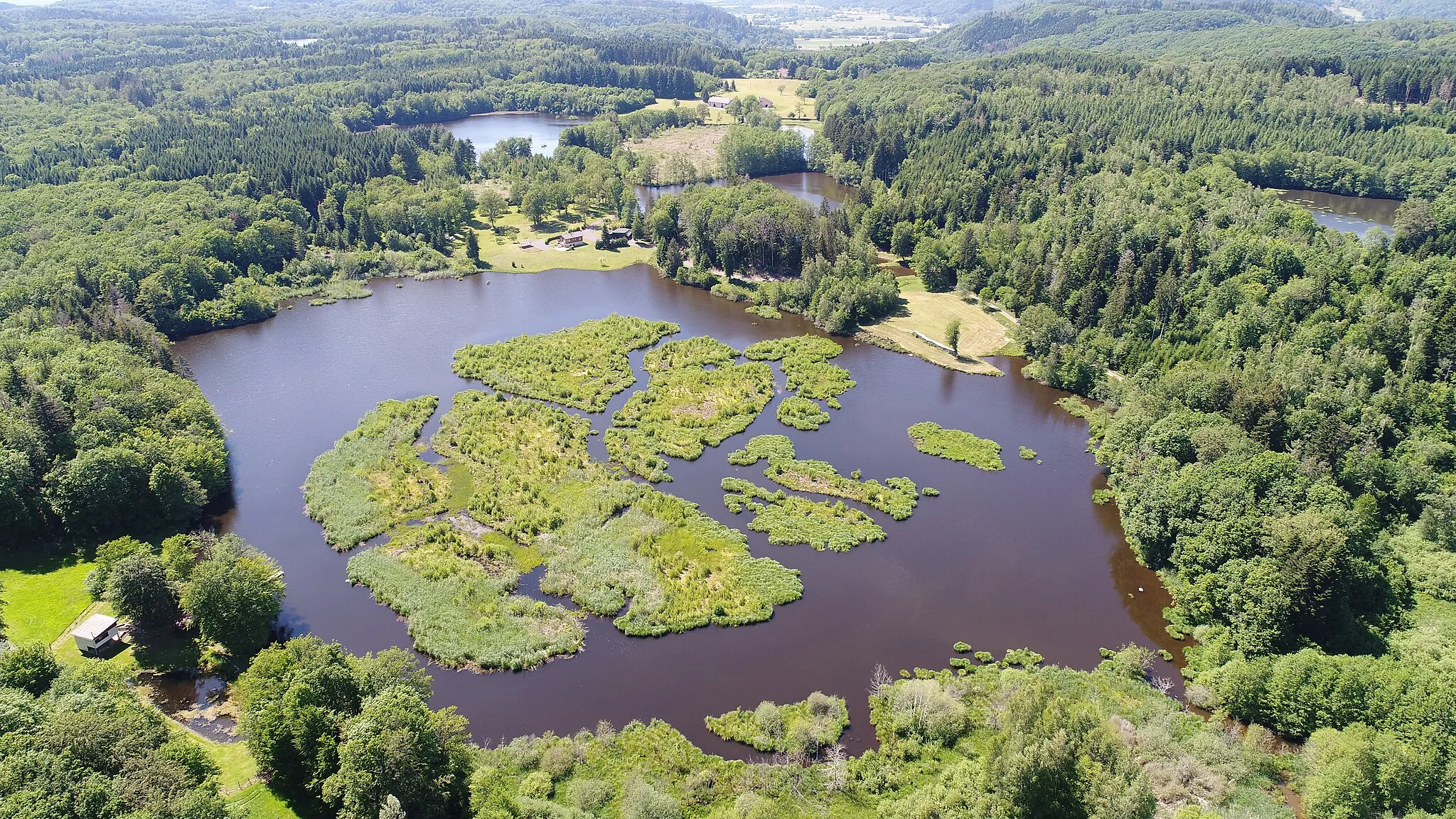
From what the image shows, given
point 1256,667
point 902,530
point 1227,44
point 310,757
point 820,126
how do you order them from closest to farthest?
1. point 310,757
2. point 1256,667
3. point 902,530
4. point 820,126
5. point 1227,44

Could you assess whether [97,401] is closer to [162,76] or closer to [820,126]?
[820,126]

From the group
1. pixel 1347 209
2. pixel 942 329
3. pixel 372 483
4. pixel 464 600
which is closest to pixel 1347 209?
pixel 1347 209

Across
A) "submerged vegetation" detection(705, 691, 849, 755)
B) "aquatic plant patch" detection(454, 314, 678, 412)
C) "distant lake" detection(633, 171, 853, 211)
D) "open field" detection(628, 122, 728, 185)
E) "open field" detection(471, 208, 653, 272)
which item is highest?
"open field" detection(628, 122, 728, 185)

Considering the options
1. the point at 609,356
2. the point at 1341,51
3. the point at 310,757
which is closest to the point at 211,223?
the point at 609,356

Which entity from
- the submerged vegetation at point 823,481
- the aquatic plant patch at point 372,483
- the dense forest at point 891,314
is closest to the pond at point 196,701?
the dense forest at point 891,314

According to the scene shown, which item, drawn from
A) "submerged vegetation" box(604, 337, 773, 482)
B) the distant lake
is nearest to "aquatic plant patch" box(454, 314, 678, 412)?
"submerged vegetation" box(604, 337, 773, 482)

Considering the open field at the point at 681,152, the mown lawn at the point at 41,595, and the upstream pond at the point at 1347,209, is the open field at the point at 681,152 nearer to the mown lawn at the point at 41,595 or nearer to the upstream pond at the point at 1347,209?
the upstream pond at the point at 1347,209

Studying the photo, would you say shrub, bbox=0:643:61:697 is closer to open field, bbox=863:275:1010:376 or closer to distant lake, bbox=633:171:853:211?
open field, bbox=863:275:1010:376
